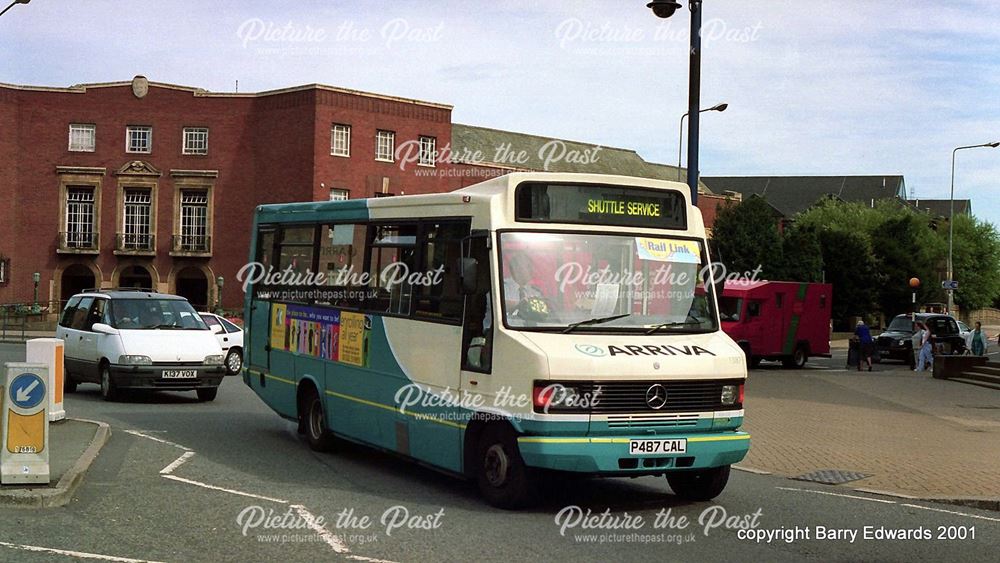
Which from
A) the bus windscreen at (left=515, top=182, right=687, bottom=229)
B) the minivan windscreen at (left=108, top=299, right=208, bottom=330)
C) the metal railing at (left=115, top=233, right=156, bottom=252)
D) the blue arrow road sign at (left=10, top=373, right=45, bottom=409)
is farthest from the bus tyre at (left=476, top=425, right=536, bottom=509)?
the metal railing at (left=115, top=233, right=156, bottom=252)

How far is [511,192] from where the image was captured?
9.98 metres

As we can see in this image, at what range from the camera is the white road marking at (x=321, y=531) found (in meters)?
7.83

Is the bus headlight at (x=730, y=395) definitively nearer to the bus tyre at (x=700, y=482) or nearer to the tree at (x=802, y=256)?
the bus tyre at (x=700, y=482)

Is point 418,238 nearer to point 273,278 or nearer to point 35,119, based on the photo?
point 273,278

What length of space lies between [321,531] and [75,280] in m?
59.2

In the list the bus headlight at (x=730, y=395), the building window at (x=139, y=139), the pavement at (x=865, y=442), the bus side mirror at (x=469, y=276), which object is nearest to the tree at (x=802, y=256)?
the building window at (x=139, y=139)

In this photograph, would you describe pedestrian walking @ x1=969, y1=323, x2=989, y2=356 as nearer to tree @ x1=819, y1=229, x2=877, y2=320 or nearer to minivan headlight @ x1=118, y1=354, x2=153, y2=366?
minivan headlight @ x1=118, y1=354, x2=153, y2=366

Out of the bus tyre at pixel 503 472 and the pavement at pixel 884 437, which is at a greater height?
the bus tyre at pixel 503 472

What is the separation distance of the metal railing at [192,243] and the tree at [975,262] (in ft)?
198

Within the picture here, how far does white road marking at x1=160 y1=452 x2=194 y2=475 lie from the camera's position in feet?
36.2

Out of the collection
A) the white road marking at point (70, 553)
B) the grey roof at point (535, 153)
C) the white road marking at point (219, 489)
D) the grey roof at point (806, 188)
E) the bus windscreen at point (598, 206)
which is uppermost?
the grey roof at point (806, 188)

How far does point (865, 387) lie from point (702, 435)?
20.3 m

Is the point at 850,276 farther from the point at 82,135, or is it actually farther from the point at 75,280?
the point at 82,135

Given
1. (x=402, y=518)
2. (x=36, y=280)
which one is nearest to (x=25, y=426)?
(x=402, y=518)
